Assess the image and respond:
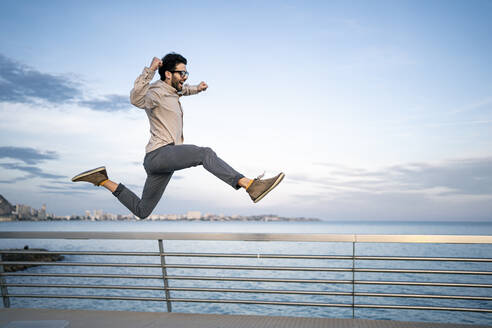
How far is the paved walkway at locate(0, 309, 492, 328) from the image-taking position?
334cm

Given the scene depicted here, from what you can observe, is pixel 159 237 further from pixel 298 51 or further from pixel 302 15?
pixel 298 51

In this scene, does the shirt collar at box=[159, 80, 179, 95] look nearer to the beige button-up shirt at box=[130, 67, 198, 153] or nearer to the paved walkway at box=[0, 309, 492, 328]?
the beige button-up shirt at box=[130, 67, 198, 153]

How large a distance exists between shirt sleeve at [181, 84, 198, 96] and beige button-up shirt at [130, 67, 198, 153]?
12 centimetres

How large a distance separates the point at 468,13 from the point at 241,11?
1157 centimetres

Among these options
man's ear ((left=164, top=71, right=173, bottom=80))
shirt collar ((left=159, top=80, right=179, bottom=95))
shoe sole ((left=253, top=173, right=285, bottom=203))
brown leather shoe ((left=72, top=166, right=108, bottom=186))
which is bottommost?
shoe sole ((left=253, top=173, right=285, bottom=203))

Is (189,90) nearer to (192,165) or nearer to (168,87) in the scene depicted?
(168,87)

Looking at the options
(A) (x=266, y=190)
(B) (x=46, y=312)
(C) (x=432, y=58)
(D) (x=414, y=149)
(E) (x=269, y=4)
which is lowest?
(B) (x=46, y=312)

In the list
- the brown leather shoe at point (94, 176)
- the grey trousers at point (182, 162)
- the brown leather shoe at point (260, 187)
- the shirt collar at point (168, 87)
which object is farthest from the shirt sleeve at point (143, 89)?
the brown leather shoe at point (260, 187)

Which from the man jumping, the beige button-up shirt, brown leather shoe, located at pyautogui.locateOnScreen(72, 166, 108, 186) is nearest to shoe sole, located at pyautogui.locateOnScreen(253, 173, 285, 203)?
the man jumping

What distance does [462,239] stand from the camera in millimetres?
3111

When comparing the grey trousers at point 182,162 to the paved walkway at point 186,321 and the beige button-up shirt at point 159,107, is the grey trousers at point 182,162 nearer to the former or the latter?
the beige button-up shirt at point 159,107

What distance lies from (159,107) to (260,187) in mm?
962

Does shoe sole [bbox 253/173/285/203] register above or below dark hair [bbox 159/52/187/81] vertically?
below

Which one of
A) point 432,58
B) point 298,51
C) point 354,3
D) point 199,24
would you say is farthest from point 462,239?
point 432,58
